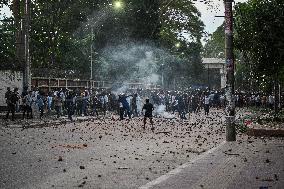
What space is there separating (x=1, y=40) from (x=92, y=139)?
19866 millimetres

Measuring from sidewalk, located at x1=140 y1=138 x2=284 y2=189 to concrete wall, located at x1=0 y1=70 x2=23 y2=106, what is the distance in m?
20.2

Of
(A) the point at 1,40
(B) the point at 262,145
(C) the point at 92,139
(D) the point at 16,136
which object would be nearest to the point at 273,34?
(B) the point at 262,145

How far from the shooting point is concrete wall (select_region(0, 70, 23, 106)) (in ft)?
92.8

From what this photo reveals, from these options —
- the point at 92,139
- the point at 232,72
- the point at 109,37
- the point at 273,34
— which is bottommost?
the point at 92,139

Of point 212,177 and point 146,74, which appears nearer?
point 212,177

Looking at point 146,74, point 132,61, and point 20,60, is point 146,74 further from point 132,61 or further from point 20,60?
point 20,60

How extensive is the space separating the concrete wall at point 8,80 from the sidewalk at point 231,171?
2015 cm

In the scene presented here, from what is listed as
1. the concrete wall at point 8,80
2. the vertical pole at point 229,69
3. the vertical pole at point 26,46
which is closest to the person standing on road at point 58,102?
the vertical pole at point 26,46

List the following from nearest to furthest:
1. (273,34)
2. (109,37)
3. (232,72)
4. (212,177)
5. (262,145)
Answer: (212,177), (262,145), (232,72), (273,34), (109,37)

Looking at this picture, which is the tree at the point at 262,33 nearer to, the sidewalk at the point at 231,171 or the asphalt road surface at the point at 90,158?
the asphalt road surface at the point at 90,158

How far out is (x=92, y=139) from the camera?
578 inches

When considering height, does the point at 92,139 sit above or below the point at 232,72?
below

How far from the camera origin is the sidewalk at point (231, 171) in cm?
712

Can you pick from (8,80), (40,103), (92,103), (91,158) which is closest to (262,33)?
(91,158)
